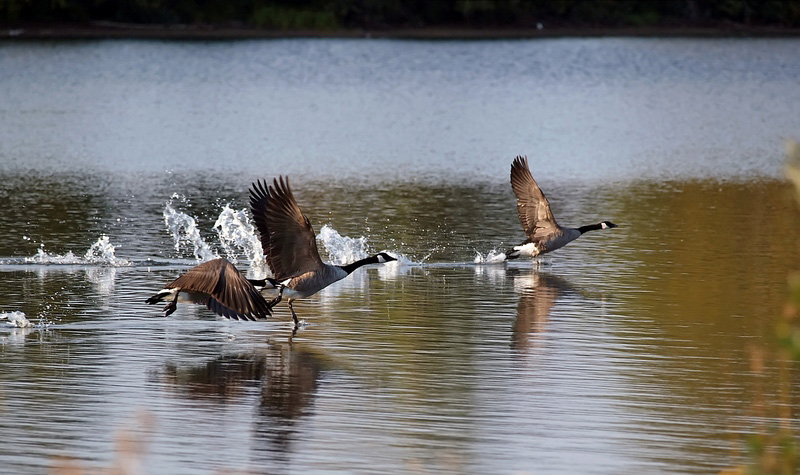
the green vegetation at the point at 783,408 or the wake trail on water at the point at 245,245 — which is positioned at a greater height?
the wake trail on water at the point at 245,245

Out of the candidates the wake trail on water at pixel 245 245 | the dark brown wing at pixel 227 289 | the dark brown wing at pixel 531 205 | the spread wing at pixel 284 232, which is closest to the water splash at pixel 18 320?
the dark brown wing at pixel 227 289

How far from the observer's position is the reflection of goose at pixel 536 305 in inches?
396

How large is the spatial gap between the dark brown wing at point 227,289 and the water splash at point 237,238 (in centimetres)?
415

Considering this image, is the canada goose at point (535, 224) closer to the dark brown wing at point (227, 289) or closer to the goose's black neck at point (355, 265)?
the goose's black neck at point (355, 265)

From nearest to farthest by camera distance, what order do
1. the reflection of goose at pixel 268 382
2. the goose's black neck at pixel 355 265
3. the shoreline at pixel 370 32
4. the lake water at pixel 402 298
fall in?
1. the lake water at pixel 402 298
2. the reflection of goose at pixel 268 382
3. the goose's black neck at pixel 355 265
4. the shoreline at pixel 370 32

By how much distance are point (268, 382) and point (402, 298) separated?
3.17m

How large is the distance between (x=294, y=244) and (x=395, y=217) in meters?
6.67

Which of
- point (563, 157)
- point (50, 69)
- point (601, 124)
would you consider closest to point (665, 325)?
point (563, 157)

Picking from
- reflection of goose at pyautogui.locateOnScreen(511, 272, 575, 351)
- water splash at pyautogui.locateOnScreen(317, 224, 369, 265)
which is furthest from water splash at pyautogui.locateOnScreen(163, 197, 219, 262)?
reflection of goose at pyautogui.locateOnScreen(511, 272, 575, 351)

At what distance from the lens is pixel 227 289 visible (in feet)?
30.3

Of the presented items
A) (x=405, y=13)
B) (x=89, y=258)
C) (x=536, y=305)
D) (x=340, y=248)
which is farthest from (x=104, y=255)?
(x=405, y=13)

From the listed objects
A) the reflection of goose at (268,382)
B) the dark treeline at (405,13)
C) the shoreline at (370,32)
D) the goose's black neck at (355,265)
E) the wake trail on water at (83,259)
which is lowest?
the reflection of goose at (268,382)

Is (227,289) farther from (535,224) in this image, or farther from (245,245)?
(535,224)

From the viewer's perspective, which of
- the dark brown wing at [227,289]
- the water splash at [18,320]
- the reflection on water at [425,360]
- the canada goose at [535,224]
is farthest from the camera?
the canada goose at [535,224]
